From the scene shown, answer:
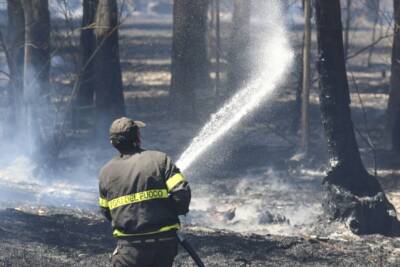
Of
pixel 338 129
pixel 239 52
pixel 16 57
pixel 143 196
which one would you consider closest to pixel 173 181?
pixel 143 196

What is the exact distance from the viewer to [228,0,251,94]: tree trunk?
17297mm

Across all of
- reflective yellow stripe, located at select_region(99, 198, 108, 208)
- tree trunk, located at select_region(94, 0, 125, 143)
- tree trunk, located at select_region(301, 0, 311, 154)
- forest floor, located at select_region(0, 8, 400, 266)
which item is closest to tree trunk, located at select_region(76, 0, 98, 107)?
tree trunk, located at select_region(94, 0, 125, 143)

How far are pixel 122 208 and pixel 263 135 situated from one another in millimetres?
10921

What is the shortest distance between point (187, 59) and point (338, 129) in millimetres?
7861

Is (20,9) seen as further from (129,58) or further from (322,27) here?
(129,58)

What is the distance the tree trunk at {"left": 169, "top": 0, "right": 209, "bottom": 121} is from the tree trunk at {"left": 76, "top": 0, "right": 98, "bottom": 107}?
75.5 inches

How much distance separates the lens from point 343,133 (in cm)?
1079

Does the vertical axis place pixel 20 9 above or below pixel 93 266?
above

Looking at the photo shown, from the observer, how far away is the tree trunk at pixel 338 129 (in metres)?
10.6

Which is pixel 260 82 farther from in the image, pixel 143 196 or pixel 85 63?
pixel 143 196

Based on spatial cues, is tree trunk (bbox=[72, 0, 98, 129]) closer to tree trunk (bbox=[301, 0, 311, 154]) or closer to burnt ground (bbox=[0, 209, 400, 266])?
tree trunk (bbox=[301, 0, 311, 154])

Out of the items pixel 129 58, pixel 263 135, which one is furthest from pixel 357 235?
pixel 129 58

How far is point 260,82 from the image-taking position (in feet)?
53.4

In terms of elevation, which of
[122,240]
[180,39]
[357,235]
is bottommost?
[357,235]
